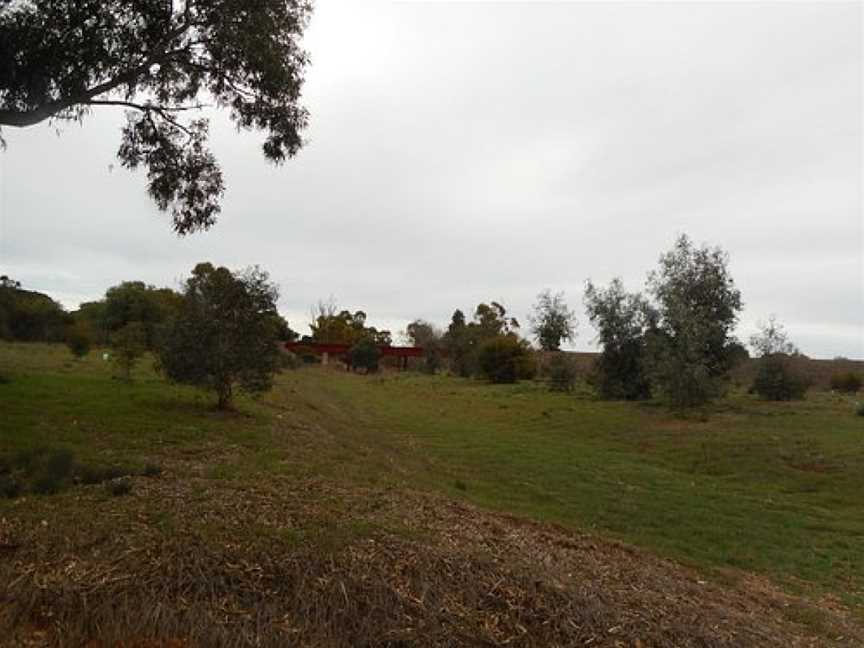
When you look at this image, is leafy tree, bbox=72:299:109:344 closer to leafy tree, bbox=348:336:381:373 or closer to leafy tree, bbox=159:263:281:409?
leafy tree, bbox=348:336:381:373

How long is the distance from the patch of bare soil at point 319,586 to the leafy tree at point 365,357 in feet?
200

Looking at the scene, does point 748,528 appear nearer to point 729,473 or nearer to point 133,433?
point 729,473

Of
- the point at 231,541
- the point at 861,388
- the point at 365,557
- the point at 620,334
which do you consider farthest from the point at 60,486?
the point at 861,388

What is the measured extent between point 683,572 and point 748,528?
4.37 metres

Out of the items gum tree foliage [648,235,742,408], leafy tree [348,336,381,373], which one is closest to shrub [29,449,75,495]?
gum tree foliage [648,235,742,408]

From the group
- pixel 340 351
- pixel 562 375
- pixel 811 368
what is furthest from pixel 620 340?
pixel 340 351

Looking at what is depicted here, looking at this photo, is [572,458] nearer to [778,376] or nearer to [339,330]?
[778,376]

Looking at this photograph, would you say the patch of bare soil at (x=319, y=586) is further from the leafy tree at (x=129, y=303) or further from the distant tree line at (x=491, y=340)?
the leafy tree at (x=129, y=303)

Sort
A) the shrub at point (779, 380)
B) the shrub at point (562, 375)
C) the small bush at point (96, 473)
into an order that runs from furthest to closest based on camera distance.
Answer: the shrub at point (562, 375)
the shrub at point (779, 380)
the small bush at point (96, 473)

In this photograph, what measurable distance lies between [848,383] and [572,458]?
30800mm

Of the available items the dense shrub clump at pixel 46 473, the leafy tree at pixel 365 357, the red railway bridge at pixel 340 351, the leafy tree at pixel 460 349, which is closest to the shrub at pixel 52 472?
the dense shrub clump at pixel 46 473

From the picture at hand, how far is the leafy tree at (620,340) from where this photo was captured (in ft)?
109

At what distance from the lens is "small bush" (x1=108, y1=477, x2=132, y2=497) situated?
6.77 meters

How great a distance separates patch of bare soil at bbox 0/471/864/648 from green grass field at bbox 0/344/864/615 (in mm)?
1206
